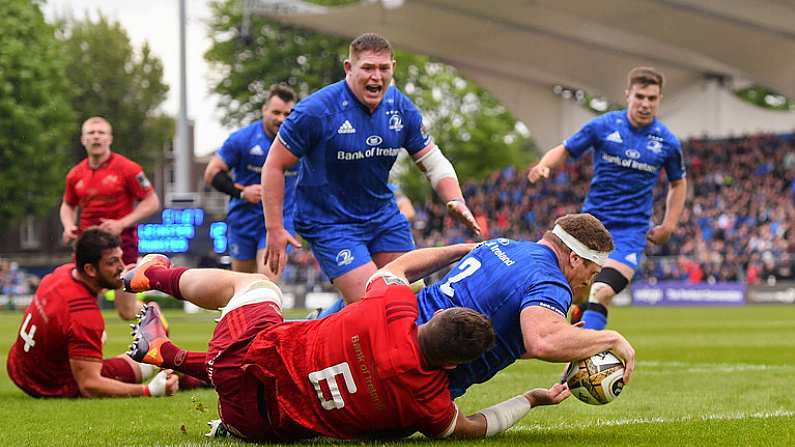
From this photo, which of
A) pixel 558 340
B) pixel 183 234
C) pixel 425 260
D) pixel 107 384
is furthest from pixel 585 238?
pixel 183 234

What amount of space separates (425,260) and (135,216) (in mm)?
6626

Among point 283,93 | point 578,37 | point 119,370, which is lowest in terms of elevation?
point 119,370

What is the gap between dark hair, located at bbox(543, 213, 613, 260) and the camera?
245 inches

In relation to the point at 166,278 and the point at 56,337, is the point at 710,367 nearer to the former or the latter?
the point at 56,337

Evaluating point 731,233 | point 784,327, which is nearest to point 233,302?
point 784,327

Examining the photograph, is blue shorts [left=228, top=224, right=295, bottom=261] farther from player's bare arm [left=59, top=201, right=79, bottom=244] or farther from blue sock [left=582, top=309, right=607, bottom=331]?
blue sock [left=582, top=309, right=607, bottom=331]

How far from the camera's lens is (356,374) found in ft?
19.3

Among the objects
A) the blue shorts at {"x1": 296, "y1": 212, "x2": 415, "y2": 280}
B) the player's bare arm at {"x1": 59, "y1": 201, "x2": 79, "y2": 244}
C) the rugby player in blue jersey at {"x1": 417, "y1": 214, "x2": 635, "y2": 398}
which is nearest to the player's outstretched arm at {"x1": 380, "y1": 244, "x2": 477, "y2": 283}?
the rugby player in blue jersey at {"x1": 417, "y1": 214, "x2": 635, "y2": 398}

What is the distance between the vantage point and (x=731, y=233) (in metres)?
36.8

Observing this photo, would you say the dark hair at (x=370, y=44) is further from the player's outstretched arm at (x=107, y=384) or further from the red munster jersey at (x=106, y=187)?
the red munster jersey at (x=106, y=187)

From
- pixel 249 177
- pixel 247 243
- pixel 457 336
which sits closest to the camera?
pixel 457 336

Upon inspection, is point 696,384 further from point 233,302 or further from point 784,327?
point 784,327

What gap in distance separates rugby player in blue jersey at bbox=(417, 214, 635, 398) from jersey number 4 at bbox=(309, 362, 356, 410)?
56 centimetres

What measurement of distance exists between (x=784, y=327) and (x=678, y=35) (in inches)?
846
